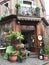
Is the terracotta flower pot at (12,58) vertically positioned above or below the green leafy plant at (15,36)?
below

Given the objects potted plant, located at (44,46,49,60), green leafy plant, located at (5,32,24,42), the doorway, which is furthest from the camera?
the doorway

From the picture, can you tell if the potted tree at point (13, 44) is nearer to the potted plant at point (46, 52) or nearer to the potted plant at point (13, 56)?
the potted plant at point (13, 56)

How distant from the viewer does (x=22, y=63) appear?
17.6 m

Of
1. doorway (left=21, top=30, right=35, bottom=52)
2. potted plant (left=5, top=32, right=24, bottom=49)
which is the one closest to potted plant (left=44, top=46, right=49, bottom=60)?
doorway (left=21, top=30, right=35, bottom=52)

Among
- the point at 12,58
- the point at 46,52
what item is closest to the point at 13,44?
the point at 12,58

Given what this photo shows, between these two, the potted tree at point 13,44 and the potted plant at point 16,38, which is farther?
the potted plant at point 16,38

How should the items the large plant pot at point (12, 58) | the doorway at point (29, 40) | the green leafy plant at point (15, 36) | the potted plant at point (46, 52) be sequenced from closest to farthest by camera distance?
the large plant pot at point (12, 58) → the green leafy plant at point (15, 36) → the potted plant at point (46, 52) → the doorway at point (29, 40)

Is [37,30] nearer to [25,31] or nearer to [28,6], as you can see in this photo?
[25,31]

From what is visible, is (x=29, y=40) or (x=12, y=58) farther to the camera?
(x=29, y=40)

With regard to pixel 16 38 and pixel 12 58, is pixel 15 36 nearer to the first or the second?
pixel 16 38

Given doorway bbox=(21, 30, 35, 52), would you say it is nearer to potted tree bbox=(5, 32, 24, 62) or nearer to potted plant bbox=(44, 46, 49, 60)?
potted plant bbox=(44, 46, 49, 60)

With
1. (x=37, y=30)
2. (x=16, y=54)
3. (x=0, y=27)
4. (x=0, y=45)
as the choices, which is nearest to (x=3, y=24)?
(x=0, y=27)

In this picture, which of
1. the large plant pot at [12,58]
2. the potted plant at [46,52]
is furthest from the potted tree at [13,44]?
the potted plant at [46,52]

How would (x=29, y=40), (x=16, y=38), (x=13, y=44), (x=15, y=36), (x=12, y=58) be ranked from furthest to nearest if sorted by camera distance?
(x=29, y=40)
(x=13, y=44)
(x=16, y=38)
(x=15, y=36)
(x=12, y=58)
